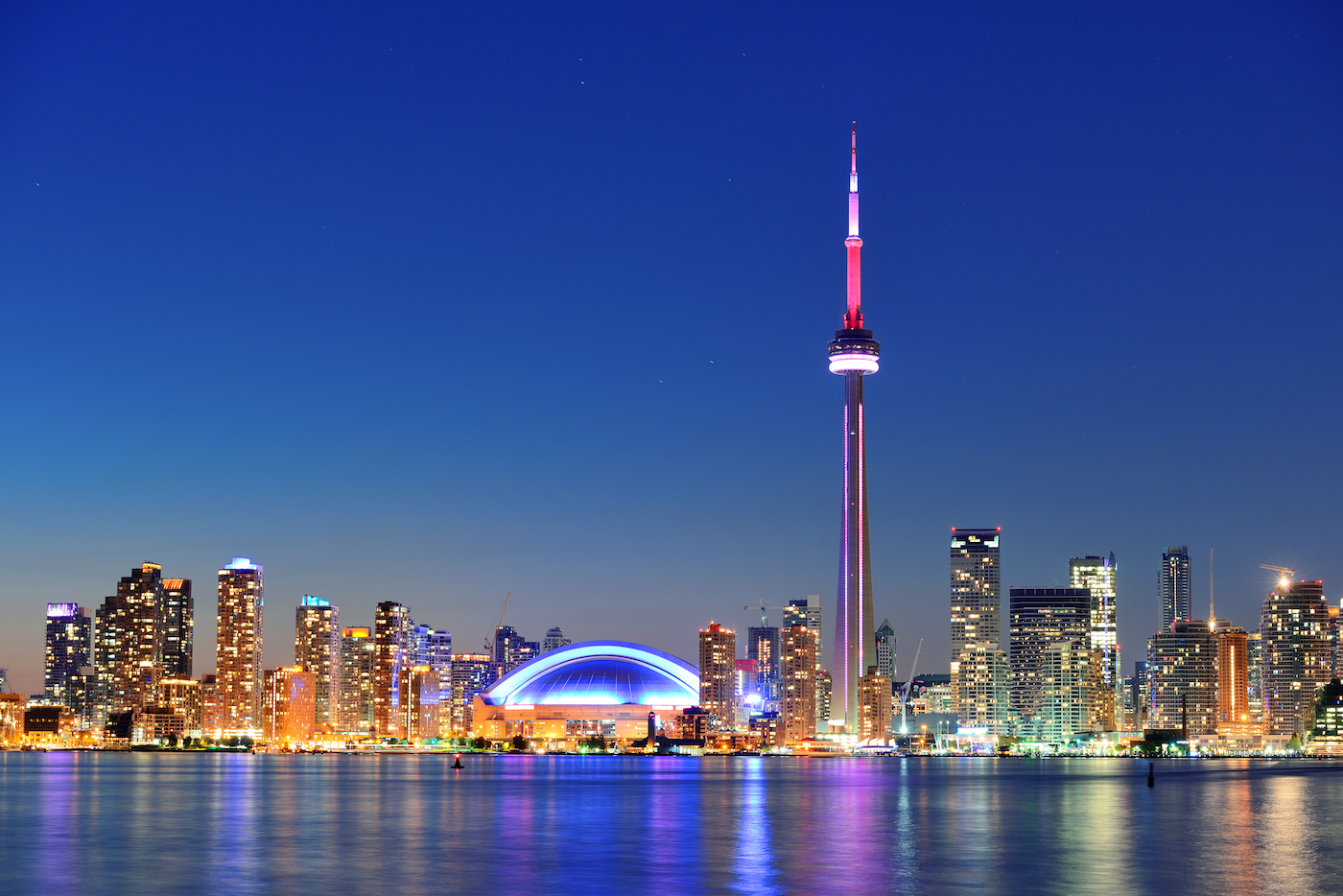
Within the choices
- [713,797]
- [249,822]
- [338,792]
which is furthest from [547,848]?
[338,792]

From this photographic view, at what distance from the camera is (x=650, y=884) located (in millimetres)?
45844

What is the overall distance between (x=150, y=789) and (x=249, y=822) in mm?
48791

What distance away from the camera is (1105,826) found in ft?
248

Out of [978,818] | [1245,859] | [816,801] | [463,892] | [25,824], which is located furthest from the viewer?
[816,801]

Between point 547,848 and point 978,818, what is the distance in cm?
3204

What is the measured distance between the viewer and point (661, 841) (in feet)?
206

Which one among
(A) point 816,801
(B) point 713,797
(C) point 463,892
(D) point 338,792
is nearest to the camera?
(C) point 463,892

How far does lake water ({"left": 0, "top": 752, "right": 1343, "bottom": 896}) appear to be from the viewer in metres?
47.0

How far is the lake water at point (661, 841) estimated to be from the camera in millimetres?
46969

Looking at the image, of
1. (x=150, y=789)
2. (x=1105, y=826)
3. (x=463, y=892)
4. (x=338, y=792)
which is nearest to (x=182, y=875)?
(x=463, y=892)

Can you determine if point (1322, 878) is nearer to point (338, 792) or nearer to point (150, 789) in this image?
point (338, 792)

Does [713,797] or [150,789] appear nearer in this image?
[713,797]

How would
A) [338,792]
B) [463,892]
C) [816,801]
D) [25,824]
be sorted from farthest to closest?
[338,792]
[816,801]
[25,824]
[463,892]

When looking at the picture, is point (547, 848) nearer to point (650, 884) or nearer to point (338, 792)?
point (650, 884)
